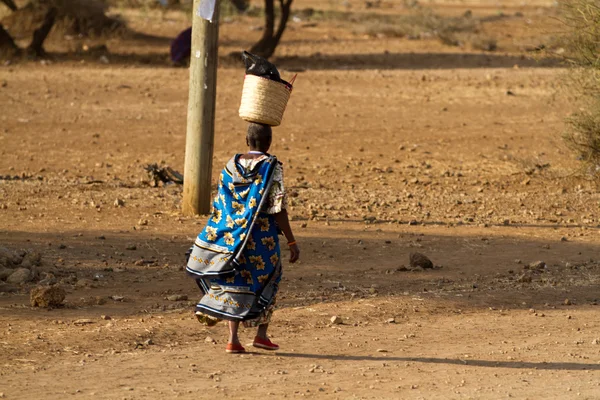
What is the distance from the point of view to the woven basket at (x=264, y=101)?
5375 millimetres

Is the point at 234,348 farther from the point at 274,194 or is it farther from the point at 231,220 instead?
the point at 274,194

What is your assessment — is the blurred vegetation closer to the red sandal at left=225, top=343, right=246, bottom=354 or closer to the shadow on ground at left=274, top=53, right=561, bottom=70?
the red sandal at left=225, top=343, right=246, bottom=354

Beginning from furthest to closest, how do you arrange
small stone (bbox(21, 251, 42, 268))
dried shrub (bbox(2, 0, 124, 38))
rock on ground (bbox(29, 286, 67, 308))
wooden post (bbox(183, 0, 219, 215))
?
dried shrub (bbox(2, 0, 124, 38)) → wooden post (bbox(183, 0, 219, 215)) → small stone (bbox(21, 251, 42, 268)) → rock on ground (bbox(29, 286, 67, 308))

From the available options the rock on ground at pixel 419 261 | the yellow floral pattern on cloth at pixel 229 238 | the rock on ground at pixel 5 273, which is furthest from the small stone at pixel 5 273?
the rock on ground at pixel 419 261

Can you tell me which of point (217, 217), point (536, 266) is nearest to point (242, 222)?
point (217, 217)

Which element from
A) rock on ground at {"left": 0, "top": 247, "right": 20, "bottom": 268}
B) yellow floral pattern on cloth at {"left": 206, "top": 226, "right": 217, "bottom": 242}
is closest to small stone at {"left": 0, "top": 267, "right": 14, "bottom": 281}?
rock on ground at {"left": 0, "top": 247, "right": 20, "bottom": 268}

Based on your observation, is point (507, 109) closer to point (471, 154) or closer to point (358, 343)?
point (471, 154)

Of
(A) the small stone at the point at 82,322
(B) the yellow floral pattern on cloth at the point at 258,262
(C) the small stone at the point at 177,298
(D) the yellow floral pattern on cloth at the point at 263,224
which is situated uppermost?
(D) the yellow floral pattern on cloth at the point at 263,224

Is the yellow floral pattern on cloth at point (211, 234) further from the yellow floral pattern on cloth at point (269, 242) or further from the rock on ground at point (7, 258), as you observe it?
the rock on ground at point (7, 258)

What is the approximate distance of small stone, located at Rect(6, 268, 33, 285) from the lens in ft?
23.0

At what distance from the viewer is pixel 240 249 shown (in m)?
5.31

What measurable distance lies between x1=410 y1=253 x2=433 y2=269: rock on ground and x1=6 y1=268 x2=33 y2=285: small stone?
2.95 m

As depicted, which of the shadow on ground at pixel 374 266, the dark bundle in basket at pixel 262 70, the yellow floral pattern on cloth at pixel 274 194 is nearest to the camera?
the yellow floral pattern on cloth at pixel 274 194

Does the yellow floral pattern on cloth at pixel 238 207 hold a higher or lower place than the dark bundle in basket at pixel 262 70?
lower
